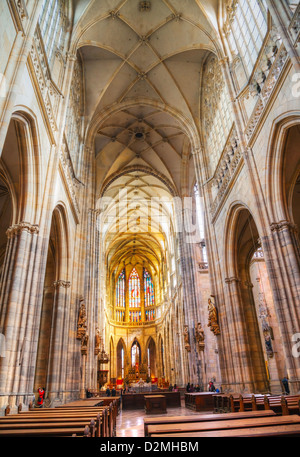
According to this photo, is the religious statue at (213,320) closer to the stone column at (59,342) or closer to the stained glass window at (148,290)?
the stone column at (59,342)

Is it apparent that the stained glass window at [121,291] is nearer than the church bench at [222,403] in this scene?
No

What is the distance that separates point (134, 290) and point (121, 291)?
1969 millimetres

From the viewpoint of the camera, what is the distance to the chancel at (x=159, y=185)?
7.31 meters

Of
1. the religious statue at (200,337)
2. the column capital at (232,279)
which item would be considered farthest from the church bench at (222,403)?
the religious statue at (200,337)

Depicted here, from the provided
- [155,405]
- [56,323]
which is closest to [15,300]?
[56,323]

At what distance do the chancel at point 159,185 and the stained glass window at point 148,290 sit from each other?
58.1 ft

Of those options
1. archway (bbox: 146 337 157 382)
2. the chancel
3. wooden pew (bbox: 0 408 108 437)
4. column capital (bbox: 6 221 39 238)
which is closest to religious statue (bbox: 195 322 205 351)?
the chancel

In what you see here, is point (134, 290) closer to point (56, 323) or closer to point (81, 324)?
point (81, 324)

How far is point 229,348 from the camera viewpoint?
42.4ft

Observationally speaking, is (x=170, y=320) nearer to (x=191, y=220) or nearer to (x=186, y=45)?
(x=191, y=220)

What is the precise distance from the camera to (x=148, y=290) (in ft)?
152

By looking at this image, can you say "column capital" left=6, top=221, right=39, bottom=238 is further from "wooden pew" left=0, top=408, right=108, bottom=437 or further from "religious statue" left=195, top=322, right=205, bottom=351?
"religious statue" left=195, top=322, right=205, bottom=351
